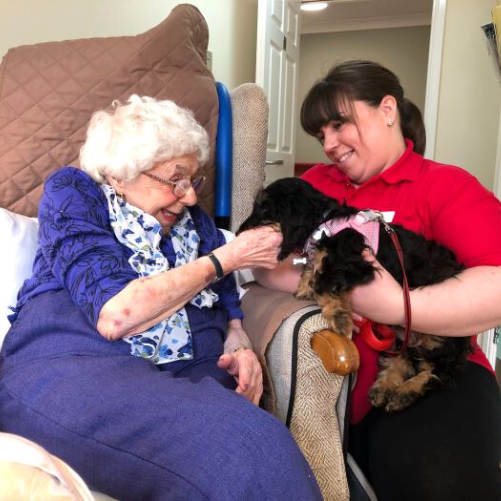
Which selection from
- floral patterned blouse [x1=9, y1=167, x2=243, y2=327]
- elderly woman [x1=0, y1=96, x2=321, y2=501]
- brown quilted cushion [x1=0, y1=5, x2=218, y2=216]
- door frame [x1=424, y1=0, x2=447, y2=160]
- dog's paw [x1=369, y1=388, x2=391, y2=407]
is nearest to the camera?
elderly woman [x1=0, y1=96, x2=321, y2=501]

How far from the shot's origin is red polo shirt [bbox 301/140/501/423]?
3.93 feet

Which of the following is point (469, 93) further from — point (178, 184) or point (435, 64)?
point (178, 184)

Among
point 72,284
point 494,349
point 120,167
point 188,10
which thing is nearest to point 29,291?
point 72,284

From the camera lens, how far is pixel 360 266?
48.3 inches

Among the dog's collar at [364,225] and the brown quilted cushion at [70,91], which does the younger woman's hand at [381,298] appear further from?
the brown quilted cushion at [70,91]

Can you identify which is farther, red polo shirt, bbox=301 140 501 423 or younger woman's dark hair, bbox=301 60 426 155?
younger woman's dark hair, bbox=301 60 426 155

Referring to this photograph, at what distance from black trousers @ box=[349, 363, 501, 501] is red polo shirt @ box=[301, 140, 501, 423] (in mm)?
128

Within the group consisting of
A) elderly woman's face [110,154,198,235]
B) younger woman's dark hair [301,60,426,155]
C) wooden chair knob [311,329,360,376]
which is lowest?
wooden chair knob [311,329,360,376]

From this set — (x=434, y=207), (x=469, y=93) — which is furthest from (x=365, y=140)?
(x=469, y=93)

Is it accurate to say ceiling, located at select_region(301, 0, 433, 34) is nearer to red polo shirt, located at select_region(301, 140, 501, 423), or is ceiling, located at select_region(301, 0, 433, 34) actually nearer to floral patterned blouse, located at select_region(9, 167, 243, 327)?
red polo shirt, located at select_region(301, 140, 501, 423)

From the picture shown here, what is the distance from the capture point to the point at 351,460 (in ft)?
4.20

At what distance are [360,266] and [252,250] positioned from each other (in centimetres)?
29

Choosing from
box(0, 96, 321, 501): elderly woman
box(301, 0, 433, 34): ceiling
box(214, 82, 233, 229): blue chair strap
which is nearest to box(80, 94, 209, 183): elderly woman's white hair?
box(0, 96, 321, 501): elderly woman

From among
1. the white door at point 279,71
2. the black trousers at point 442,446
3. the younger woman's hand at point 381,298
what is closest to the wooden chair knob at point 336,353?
the younger woman's hand at point 381,298
